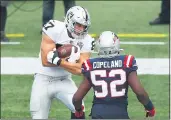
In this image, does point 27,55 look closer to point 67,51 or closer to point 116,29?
point 116,29

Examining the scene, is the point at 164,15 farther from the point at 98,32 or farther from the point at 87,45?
the point at 87,45

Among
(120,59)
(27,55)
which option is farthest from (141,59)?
(120,59)

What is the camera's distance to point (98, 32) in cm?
1151

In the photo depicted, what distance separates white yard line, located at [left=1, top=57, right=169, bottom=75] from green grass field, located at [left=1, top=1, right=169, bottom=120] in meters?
0.20

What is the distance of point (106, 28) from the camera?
11766mm

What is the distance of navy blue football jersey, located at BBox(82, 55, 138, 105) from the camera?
520 centimetres

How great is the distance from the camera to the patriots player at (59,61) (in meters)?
6.02

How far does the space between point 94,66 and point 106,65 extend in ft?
0.35

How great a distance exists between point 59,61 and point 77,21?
0.43 meters

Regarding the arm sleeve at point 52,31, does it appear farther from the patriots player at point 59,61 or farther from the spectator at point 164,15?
the spectator at point 164,15

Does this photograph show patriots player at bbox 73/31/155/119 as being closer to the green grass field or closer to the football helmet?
the football helmet

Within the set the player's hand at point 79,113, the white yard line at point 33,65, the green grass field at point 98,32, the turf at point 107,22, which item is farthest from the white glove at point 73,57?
the turf at point 107,22

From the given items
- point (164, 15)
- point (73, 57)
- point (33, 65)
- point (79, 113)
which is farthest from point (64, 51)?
point (164, 15)

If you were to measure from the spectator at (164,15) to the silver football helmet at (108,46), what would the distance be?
22.5ft
